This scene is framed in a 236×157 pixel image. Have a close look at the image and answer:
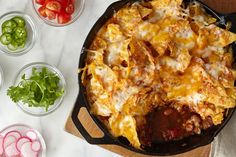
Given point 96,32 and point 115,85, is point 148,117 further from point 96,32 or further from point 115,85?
point 96,32

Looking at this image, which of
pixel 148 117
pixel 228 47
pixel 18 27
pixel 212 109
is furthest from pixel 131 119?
pixel 18 27

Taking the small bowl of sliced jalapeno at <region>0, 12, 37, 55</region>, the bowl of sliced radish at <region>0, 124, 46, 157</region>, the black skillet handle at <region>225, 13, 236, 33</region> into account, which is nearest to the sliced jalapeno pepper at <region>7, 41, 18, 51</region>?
the small bowl of sliced jalapeno at <region>0, 12, 37, 55</region>

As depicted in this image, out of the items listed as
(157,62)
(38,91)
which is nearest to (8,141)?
(38,91)

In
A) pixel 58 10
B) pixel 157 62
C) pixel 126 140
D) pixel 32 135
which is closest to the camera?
pixel 157 62

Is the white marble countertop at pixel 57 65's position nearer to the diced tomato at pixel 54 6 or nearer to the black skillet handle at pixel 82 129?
the diced tomato at pixel 54 6

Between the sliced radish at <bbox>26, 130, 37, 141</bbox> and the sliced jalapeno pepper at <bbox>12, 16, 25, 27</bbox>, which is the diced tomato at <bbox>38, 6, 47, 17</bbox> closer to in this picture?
the sliced jalapeno pepper at <bbox>12, 16, 25, 27</bbox>

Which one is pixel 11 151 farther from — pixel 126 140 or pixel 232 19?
pixel 232 19
